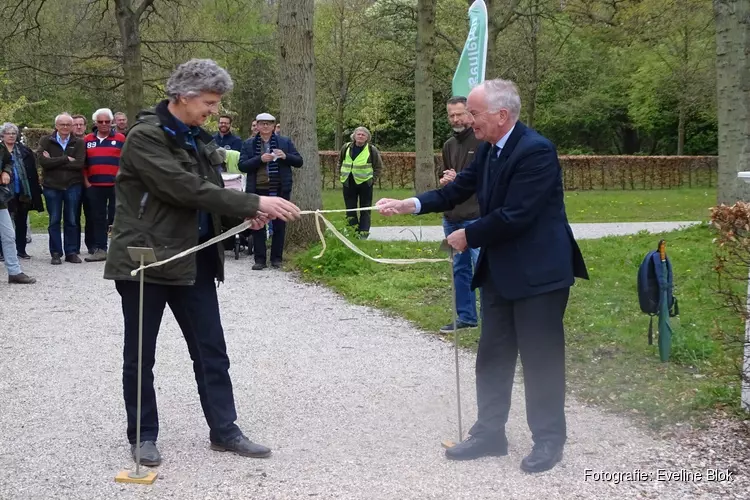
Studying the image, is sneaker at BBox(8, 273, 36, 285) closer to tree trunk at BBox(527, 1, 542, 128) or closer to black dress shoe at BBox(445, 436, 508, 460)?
black dress shoe at BBox(445, 436, 508, 460)

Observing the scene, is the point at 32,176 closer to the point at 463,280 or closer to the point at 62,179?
the point at 62,179

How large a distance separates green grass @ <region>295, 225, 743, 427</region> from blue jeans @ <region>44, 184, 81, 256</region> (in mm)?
3418

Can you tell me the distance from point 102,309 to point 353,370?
368 cm

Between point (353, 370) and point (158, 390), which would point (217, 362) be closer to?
point (158, 390)

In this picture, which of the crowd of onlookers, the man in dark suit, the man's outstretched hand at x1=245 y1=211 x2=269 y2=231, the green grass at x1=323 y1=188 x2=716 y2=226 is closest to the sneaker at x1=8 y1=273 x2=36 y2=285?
the crowd of onlookers

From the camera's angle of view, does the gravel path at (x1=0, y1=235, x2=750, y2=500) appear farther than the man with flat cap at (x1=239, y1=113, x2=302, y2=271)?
No

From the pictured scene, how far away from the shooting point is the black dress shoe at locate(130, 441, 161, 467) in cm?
461

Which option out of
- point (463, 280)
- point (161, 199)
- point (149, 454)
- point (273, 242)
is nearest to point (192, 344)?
point (149, 454)

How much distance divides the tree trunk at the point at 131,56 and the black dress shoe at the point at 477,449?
1624 centimetres

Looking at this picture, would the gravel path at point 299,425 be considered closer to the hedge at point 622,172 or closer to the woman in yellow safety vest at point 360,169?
the woman in yellow safety vest at point 360,169

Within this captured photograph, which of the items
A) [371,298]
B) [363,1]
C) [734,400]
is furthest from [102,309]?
[363,1]

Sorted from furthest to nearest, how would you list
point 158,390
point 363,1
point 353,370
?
point 363,1 → point 353,370 → point 158,390

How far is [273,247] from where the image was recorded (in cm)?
1213

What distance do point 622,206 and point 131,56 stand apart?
13885 mm
